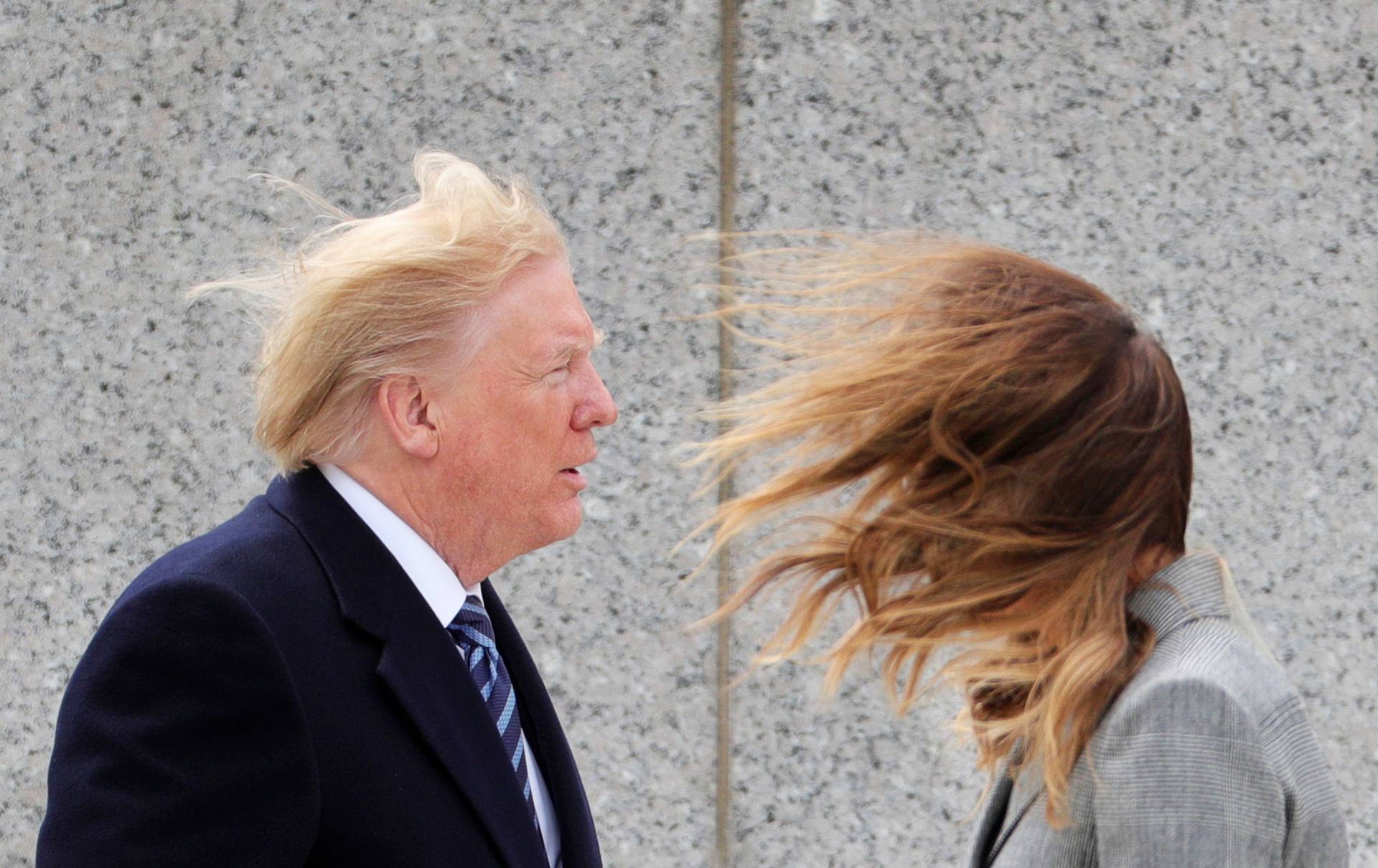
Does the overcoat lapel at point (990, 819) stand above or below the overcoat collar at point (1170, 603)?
below

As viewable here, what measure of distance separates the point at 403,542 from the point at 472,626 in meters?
0.16

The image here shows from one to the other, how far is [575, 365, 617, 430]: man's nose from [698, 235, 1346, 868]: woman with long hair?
13.9 inches

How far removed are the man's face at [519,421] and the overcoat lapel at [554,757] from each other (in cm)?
21

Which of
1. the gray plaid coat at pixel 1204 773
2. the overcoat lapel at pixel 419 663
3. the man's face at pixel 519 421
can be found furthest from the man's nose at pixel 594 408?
the gray plaid coat at pixel 1204 773

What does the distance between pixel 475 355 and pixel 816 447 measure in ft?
1.69

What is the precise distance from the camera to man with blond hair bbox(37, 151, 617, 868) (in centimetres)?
146

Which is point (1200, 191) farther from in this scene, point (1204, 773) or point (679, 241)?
point (1204, 773)

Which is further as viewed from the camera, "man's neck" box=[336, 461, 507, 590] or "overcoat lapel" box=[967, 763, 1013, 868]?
"man's neck" box=[336, 461, 507, 590]

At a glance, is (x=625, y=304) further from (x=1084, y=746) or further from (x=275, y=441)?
(x=1084, y=746)

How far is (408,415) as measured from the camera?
176cm

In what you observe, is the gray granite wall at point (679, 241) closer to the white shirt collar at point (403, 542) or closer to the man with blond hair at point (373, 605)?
the man with blond hair at point (373, 605)

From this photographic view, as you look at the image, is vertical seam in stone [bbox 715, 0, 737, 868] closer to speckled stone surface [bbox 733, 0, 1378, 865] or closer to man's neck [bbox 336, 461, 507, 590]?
speckled stone surface [bbox 733, 0, 1378, 865]

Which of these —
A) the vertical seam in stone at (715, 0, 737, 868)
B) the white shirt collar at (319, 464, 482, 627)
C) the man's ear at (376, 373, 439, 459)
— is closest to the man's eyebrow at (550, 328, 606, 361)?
the man's ear at (376, 373, 439, 459)

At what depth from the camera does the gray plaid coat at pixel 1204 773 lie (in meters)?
1.24
